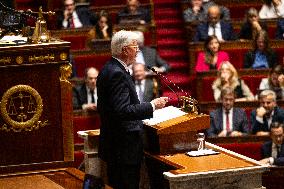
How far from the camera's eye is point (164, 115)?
129 inches

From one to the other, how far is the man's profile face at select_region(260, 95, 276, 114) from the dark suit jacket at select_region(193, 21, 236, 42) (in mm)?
1111

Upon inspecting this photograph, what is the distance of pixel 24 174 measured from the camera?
3357 mm

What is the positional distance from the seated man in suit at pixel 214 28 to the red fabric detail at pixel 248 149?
1416mm

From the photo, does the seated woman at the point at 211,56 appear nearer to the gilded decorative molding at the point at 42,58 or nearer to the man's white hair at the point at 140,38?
the man's white hair at the point at 140,38

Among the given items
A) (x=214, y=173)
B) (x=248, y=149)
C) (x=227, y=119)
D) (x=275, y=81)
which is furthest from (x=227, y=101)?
(x=214, y=173)

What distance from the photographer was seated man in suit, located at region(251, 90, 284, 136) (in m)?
4.95

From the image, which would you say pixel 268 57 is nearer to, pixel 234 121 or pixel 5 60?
pixel 234 121

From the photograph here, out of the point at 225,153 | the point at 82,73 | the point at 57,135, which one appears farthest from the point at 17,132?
the point at 82,73

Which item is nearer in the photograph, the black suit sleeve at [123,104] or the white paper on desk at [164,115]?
the black suit sleeve at [123,104]

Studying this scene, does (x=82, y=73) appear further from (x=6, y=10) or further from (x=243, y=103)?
(x=6, y=10)

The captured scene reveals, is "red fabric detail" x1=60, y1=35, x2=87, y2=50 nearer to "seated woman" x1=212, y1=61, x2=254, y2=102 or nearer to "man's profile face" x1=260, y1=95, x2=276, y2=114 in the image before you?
"seated woman" x1=212, y1=61, x2=254, y2=102

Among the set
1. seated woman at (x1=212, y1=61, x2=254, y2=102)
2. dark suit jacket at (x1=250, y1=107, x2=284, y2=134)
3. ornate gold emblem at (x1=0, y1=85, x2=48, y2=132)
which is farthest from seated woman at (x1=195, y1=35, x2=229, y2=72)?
ornate gold emblem at (x1=0, y1=85, x2=48, y2=132)

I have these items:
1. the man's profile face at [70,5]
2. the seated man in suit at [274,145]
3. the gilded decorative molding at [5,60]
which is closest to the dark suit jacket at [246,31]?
the man's profile face at [70,5]

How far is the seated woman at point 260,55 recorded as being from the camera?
5648mm
